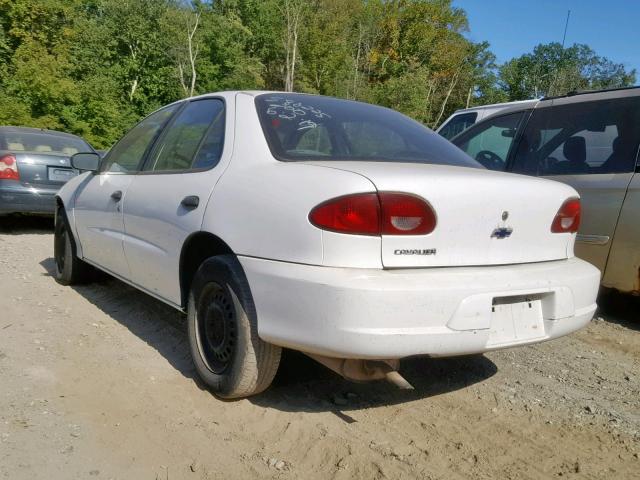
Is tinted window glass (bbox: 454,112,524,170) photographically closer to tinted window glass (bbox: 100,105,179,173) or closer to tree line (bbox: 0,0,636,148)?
tinted window glass (bbox: 100,105,179,173)

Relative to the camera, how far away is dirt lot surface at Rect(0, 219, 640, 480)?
2.24 m

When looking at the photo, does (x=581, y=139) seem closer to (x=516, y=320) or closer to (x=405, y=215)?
(x=516, y=320)

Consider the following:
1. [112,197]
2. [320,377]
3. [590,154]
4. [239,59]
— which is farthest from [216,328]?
[239,59]

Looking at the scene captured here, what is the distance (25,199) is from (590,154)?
23.2 feet

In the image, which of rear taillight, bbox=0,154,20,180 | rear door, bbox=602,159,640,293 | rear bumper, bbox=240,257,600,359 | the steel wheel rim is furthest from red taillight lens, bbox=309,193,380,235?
rear taillight, bbox=0,154,20,180

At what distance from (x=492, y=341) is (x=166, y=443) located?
152 cm

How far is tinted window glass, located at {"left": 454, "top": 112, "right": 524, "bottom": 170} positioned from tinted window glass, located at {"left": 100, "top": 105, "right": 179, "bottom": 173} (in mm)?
2903

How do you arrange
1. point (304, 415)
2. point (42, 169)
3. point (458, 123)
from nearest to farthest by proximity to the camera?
point (304, 415) < point (42, 169) < point (458, 123)

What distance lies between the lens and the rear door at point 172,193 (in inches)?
115

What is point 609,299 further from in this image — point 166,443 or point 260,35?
point 260,35

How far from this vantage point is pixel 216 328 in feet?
9.24

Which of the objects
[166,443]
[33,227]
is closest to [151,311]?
[166,443]

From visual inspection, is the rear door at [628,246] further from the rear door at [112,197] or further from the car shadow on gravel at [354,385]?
the rear door at [112,197]

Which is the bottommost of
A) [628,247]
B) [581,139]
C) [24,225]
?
[24,225]
